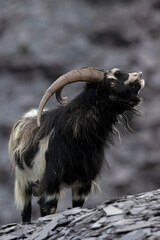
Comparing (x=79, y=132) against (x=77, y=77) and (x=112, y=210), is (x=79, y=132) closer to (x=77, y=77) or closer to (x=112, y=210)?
(x=77, y=77)

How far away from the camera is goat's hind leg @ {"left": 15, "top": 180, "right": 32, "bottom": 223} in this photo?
11578 millimetres

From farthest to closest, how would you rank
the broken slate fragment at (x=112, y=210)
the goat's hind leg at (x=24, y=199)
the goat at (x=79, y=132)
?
1. the goat's hind leg at (x=24, y=199)
2. the goat at (x=79, y=132)
3. the broken slate fragment at (x=112, y=210)

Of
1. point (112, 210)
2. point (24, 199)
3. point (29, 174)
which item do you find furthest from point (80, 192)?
point (112, 210)

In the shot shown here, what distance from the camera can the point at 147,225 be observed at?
7.80m

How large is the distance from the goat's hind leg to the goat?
0.59m

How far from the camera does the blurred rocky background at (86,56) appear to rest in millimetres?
19469

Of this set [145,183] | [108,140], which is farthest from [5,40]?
[108,140]

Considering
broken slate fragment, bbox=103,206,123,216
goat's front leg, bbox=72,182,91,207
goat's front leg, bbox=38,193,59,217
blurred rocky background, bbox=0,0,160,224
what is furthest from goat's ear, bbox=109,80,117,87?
blurred rocky background, bbox=0,0,160,224

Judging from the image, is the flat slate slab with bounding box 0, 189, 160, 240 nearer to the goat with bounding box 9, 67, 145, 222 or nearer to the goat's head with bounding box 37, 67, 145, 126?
the goat with bounding box 9, 67, 145, 222

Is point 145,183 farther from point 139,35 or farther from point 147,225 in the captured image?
point 147,225

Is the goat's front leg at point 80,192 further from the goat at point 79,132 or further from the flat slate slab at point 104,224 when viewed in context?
the flat slate slab at point 104,224

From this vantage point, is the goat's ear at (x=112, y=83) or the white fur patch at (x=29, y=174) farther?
the white fur patch at (x=29, y=174)

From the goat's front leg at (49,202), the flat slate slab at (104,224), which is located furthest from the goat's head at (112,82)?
the flat slate slab at (104,224)

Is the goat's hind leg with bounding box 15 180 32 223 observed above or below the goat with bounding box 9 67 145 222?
below
